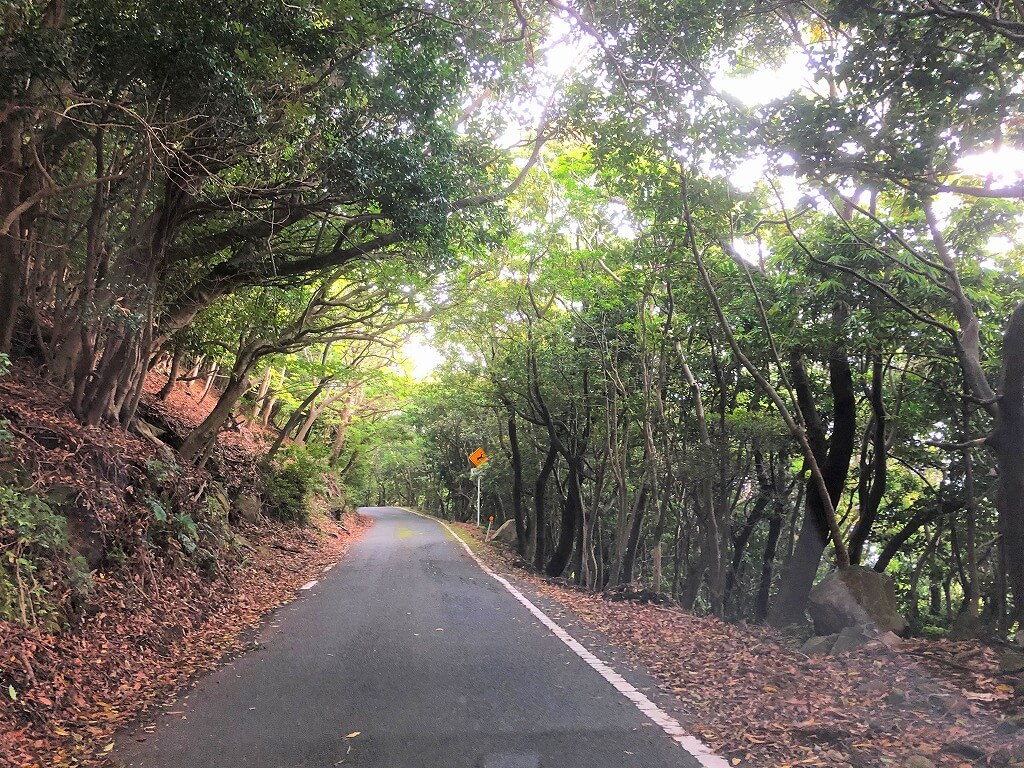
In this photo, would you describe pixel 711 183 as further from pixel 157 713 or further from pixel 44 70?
pixel 157 713

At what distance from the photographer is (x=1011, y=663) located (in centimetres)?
618

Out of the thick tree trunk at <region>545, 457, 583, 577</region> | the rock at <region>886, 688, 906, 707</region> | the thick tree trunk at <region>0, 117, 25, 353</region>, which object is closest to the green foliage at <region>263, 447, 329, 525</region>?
the thick tree trunk at <region>545, 457, 583, 577</region>

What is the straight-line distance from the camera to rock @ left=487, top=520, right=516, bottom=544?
89.5 feet

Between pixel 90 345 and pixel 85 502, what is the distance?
2.93m

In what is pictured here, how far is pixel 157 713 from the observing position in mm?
5426

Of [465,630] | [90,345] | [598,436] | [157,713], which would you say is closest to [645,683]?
[465,630]

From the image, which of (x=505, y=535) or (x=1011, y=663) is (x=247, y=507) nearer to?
(x=505, y=535)

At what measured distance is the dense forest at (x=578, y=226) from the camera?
644 cm

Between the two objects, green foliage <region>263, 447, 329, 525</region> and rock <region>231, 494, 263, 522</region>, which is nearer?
rock <region>231, 494, 263, 522</region>

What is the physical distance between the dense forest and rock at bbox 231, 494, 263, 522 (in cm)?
234

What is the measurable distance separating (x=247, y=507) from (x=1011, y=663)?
48.0ft

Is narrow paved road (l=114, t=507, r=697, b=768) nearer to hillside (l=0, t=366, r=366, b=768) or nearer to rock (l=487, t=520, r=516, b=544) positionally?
hillside (l=0, t=366, r=366, b=768)

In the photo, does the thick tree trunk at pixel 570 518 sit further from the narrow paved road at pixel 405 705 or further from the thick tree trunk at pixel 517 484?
the narrow paved road at pixel 405 705

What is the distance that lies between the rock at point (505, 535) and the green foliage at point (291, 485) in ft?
26.0
